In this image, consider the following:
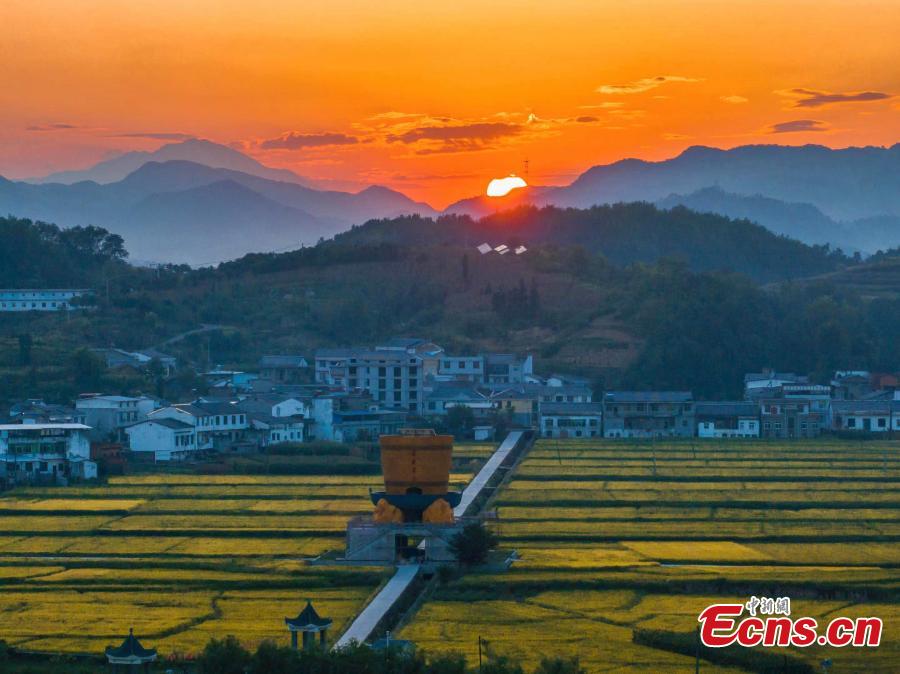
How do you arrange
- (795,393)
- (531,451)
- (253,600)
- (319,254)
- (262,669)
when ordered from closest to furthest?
1. (262,669)
2. (253,600)
3. (531,451)
4. (795,393)
5. (319,254)

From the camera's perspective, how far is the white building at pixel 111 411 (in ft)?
219

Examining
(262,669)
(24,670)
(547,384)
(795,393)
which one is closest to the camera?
(262,669)

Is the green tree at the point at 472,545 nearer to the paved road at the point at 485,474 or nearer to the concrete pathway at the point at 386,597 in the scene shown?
the concrete pathway at the point at 386,597

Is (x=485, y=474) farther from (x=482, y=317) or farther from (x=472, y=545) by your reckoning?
(x=482, y=317)

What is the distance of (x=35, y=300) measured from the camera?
3740 inches

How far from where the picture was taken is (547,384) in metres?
80.3

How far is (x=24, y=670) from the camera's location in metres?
31.0

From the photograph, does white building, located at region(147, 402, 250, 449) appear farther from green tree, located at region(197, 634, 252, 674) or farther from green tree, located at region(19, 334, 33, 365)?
green tree, located at region(197, 634, 252, 674)

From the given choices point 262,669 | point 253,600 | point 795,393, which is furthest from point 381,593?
point 795,393

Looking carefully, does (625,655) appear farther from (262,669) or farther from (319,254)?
(319,254)

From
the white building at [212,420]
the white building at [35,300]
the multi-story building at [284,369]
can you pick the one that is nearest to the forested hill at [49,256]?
the white building at [35,300]

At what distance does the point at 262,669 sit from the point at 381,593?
8.57 metres

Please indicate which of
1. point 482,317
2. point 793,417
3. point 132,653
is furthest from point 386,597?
point 482,317

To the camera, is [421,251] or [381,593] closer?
[381,593]
